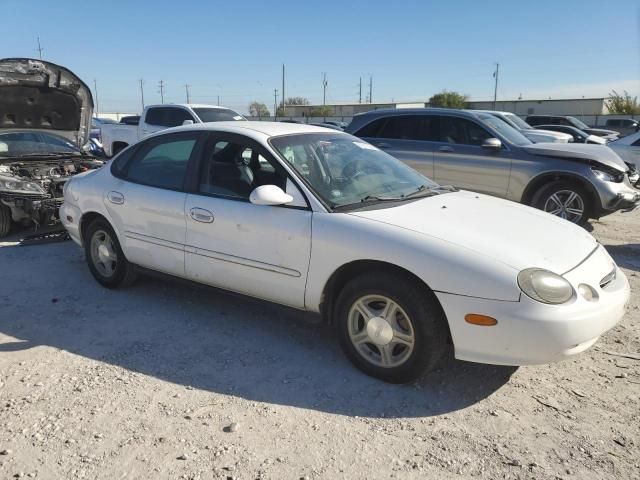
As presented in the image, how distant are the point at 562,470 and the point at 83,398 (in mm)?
2667

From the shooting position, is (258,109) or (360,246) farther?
(258,109)

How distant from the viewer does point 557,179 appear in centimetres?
766

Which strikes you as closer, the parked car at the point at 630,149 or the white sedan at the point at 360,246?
the white sedan at the point at 360,246

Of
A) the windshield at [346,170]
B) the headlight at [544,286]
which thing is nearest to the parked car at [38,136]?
the windshield at [346,170]

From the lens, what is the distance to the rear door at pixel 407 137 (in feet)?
27.8

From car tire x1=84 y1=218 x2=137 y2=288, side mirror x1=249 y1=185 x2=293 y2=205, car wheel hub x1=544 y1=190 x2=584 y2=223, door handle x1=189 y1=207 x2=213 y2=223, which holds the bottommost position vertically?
car tire x1=84 y1=218 x2=137 y2=288

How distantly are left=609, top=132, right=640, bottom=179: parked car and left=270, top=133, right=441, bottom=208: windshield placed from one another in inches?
368

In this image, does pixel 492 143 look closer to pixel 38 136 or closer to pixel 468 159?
pixel 468 159

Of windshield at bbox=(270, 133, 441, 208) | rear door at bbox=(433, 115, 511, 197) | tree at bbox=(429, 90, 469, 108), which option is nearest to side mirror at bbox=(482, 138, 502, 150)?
rear door at bbox=(433, 115, 511, 197)

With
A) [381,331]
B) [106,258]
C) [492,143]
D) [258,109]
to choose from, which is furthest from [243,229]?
[258,109]

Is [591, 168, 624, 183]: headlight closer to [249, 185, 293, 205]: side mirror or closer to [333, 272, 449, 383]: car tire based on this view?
[333, 272, 449, 383]: car tire

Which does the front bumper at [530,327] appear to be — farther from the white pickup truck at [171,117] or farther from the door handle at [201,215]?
the white pickup truck at [171,117]

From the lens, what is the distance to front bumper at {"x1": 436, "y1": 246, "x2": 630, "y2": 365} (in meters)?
2.89

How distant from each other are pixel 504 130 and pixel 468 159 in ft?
2.54
